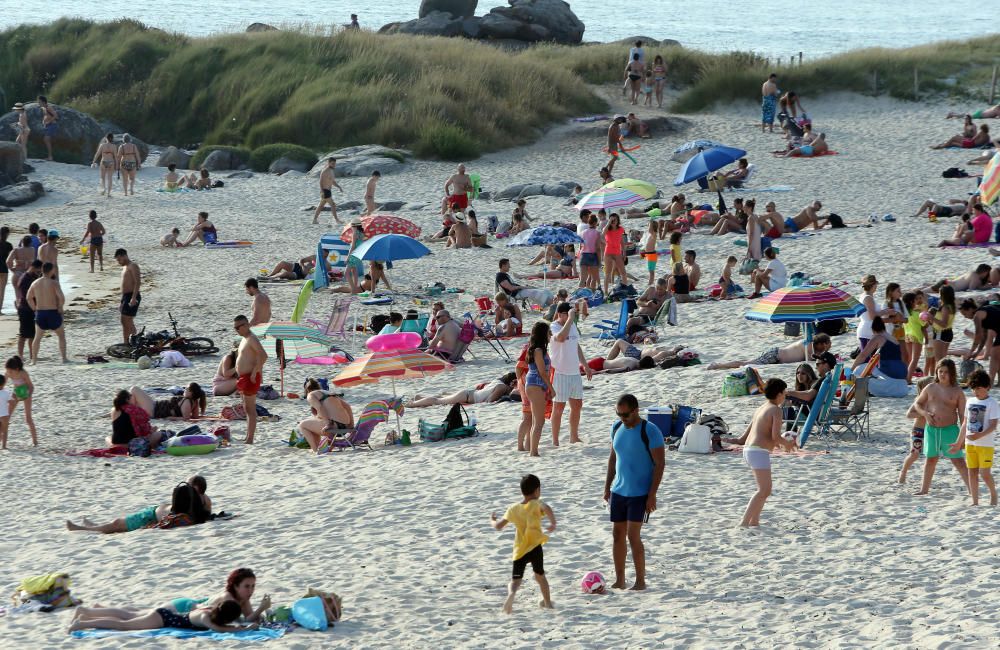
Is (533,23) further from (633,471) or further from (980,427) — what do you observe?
(633,471)

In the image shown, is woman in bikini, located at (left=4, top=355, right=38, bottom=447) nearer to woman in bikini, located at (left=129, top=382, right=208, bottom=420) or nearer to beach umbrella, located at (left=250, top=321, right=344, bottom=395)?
woman in bikini, located at (left=129, top=382, right=208, bottom=420)

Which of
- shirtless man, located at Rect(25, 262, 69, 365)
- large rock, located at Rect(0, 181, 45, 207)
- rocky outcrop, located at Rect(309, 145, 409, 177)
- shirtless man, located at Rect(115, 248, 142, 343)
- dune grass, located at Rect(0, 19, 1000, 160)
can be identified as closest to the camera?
shirtless man, located at Rect(25, 262, 69, 365)

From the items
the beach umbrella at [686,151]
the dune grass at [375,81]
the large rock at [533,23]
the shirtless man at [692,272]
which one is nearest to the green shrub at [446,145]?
the dune grass at [375,81]

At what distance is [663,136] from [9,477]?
23.9m

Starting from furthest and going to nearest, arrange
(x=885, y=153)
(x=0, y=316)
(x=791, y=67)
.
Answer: (x=791, y=67) → (x=885, y=153) → (x=0, y=316)

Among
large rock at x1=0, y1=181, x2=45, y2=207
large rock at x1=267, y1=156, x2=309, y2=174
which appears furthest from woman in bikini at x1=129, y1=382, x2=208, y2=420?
large rock at x1=267, y1=156, x2=309, y2=174

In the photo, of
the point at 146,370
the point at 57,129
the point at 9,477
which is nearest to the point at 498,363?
the point at 146,370

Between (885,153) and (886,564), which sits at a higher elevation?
(885,153)

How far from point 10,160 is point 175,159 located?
15.1 feet

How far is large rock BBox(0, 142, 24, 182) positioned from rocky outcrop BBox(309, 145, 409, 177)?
714 cm

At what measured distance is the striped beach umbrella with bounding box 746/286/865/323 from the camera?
41.3ft

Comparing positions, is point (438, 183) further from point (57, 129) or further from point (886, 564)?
point (886, 564)

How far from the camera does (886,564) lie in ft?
26.2

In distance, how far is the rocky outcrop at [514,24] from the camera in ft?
151
